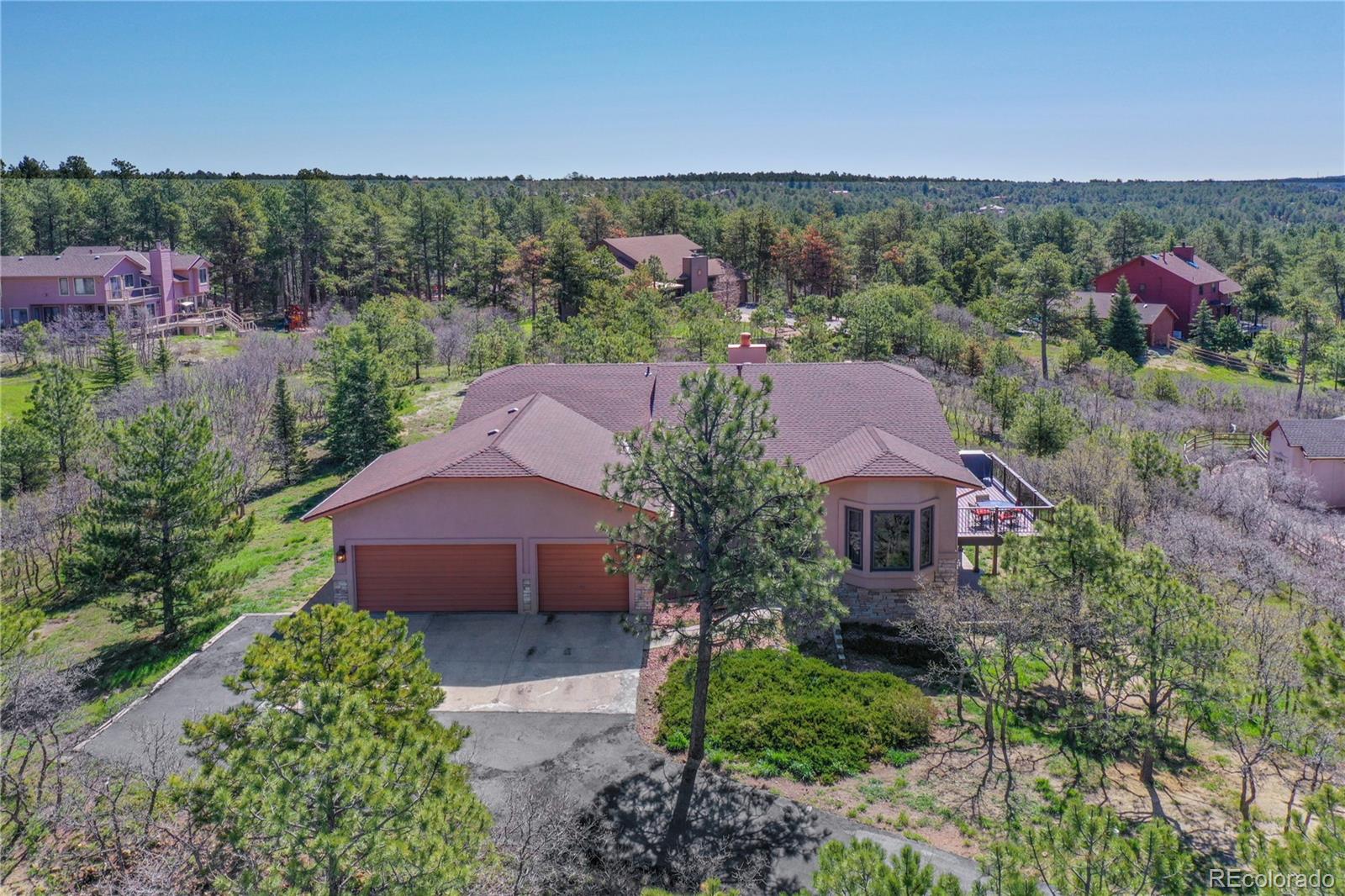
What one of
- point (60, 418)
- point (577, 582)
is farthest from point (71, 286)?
point (577, 582)

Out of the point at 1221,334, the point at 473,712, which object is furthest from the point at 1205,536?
the point at 1221,334

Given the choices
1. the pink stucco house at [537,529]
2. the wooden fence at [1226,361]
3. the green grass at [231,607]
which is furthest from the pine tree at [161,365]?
the wooden fence at [1226,361]

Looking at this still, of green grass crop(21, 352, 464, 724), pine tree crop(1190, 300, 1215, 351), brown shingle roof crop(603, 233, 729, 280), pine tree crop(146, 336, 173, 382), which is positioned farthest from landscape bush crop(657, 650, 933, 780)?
pine tree crop(1190, 300, 1215, 351)

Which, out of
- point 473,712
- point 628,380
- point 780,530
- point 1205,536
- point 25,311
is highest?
point 25,311

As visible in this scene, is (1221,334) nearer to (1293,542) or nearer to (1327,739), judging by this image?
(1293,542)

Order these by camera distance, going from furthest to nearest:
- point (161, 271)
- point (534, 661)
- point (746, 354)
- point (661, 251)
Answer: point (661, 251) < point (161, 271) < point (746, 354) < point (534, 661)

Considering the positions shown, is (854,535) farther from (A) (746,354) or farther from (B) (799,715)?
(A) (746,354)
